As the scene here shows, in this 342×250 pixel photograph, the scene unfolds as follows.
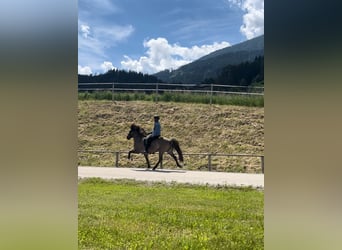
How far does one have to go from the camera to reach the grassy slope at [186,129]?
1329cm

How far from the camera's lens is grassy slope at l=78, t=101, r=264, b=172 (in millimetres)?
13289

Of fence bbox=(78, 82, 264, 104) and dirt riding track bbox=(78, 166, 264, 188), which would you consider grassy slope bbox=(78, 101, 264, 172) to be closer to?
fence bbox=(78, 82, 264, 104)

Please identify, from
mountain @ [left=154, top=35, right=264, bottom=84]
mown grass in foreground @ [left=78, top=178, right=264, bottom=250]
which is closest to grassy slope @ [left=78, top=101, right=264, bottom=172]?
mown grass in foreground @ [left=78, top=178, right=264, bottom=250]

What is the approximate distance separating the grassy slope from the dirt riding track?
142 centimetres

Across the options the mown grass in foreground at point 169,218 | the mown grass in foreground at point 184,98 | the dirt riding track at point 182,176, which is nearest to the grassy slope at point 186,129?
the mown grass in foreground at point 184,98

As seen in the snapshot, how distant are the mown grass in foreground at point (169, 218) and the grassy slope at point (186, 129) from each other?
16.3 ft

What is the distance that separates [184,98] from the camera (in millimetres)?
17203

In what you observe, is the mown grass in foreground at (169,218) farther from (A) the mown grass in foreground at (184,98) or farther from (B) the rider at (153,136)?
(A) the mown grass in foreground at (184,98)

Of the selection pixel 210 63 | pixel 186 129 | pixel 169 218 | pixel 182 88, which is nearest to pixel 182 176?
pixel 186 129

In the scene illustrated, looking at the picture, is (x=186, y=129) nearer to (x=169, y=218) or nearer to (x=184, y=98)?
(x=184, y=98)
